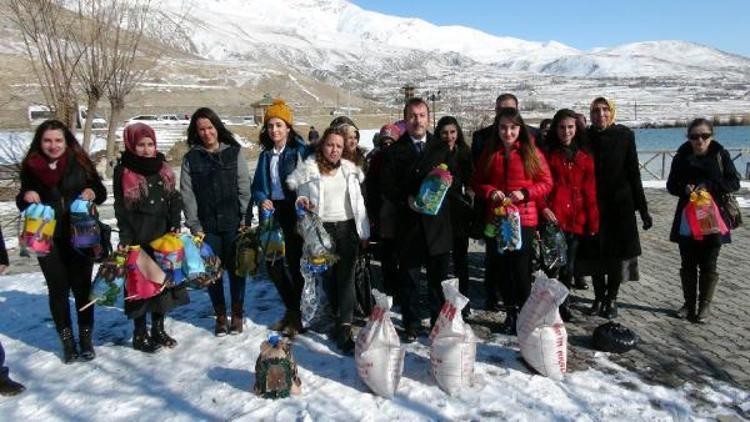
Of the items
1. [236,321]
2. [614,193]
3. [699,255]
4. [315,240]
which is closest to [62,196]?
[236,321]

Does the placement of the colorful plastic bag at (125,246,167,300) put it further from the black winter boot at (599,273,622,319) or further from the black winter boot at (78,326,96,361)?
the black winter boot at (599,273,622,319)

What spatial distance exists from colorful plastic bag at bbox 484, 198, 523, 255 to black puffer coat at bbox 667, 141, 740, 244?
164 cm

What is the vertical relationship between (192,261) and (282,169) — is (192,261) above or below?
below

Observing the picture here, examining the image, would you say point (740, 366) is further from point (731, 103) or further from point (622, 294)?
point (731, 103)

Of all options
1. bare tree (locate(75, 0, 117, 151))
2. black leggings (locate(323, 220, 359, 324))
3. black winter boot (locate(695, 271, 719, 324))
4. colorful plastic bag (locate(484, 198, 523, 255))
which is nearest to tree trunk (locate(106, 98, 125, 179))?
bare tree (locate(75, 0, 117, 151))

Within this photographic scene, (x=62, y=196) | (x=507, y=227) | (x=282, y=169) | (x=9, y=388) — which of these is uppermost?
(x=282, y=169)

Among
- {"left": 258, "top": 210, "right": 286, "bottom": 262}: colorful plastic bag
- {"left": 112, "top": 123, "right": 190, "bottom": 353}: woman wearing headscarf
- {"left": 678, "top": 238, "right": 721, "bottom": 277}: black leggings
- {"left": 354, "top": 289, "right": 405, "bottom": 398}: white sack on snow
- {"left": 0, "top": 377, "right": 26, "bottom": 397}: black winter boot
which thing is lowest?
{"left": 0, "top": 377, "right": 26, "bottom": 397}: black winter boot

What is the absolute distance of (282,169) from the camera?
13.8ft

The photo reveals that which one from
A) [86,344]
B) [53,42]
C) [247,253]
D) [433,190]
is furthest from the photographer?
[53,42]

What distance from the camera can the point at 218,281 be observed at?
446 cm

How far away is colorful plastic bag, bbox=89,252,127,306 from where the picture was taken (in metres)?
3.84

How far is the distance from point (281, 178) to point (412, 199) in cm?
104

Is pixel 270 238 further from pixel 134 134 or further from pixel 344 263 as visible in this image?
pixel 134 134

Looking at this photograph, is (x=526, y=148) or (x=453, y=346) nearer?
(x=453, y=346)
